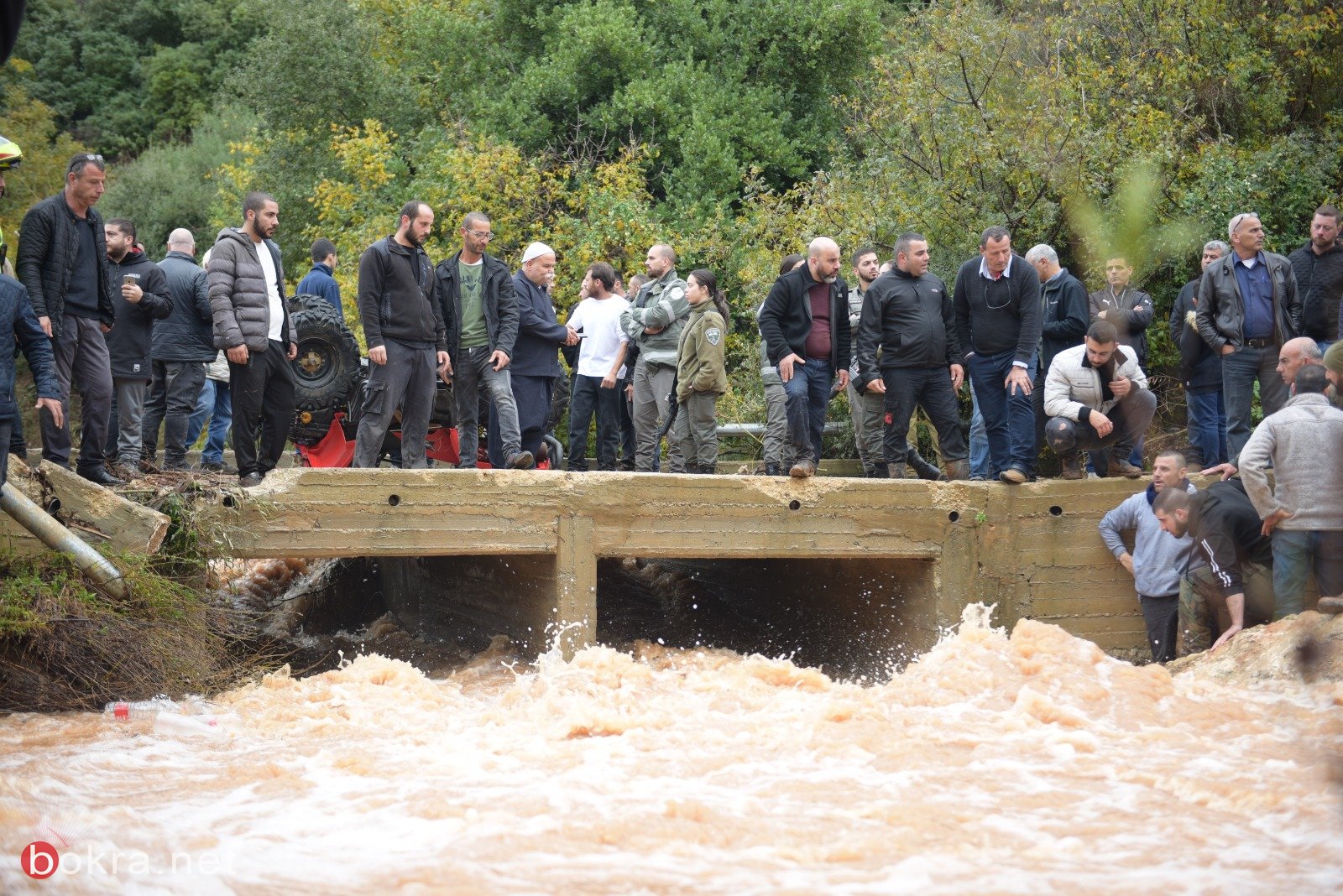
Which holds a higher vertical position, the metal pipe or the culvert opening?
the metal pipe

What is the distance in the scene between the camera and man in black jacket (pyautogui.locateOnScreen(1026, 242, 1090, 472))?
9648mm

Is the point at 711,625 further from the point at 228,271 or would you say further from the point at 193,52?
the point at 193,52

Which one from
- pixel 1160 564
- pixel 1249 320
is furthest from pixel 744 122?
pixel 1160 564

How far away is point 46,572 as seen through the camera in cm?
738

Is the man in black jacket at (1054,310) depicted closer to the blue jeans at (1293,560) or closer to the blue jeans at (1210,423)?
the blue jeans at (1210,423)

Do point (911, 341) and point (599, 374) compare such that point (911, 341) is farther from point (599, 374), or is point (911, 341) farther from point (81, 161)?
point (81, 161)

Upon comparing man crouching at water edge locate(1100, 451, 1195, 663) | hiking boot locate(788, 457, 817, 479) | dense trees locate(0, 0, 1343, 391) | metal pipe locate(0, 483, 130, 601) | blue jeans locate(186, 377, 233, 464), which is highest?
dense trees locate(0, 0, 1343, 391)

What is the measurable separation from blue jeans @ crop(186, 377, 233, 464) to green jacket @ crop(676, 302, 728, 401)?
321cm

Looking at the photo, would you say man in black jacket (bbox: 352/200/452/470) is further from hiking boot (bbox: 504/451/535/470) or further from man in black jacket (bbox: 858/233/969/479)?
man in black jacket (bbox: 858/233/969/479)

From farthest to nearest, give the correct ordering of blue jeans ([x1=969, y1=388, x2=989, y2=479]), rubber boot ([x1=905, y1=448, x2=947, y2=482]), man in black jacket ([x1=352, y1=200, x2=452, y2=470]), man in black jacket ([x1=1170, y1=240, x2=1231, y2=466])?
1. rubber boot ([x1=905, y1=448, x2=947, y2=482])
2. blue jeans ([x1=969, y1=388, x2=989, y2=479])
3. man in black jacket ([x1=1170, y1=240, x2=1231, y2=466])
4. man in black jacket ([x1=352, y1=200, x2=452, y2=470])

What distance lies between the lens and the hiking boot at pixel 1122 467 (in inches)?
376

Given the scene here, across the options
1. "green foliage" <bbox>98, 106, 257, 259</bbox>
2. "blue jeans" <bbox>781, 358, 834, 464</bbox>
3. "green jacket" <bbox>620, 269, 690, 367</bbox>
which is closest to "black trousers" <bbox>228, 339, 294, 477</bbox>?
"green jacket" <bbox>620, 269, 690, 367</bbox>

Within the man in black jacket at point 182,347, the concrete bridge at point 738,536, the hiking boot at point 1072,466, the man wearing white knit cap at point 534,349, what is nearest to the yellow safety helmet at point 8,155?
the man in black jacket at point 182,347

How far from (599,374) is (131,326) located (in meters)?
3.40
